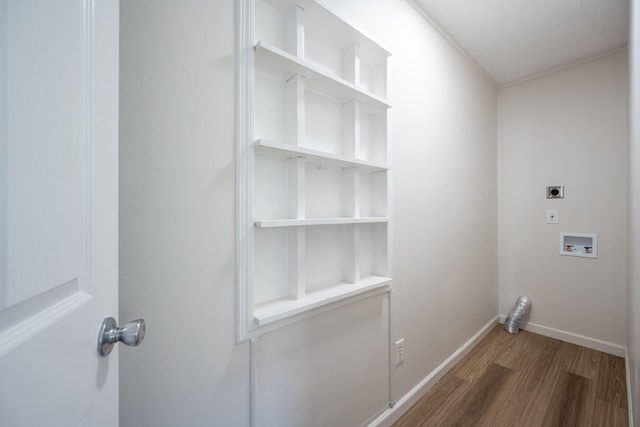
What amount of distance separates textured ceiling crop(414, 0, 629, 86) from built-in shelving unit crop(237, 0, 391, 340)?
2.85 feet

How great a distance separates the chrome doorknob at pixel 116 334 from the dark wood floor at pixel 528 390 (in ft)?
5.15

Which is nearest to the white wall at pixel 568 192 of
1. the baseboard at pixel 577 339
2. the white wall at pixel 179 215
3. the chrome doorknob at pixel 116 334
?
the baseboard at pixel 577 339

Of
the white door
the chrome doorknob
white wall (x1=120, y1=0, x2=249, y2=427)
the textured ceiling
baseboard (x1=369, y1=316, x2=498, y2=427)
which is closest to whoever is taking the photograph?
the white door

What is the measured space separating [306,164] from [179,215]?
554 mm

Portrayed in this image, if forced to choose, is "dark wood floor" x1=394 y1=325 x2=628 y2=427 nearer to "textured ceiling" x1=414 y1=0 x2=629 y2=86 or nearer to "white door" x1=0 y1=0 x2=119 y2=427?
"white door" x1=0 y1=0 x2=119 y2=427

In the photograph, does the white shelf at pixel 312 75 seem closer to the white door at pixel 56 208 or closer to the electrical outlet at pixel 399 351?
the white door at pixel 56 208

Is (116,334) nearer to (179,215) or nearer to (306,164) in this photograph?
(179,215)

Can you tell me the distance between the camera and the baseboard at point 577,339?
81.7 inches

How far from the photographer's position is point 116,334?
0.44 meters

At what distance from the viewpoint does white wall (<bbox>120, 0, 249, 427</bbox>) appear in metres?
0.67

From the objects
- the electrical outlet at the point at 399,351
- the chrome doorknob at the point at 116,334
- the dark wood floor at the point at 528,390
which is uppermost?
the chrome doorknob at the point at 116,334

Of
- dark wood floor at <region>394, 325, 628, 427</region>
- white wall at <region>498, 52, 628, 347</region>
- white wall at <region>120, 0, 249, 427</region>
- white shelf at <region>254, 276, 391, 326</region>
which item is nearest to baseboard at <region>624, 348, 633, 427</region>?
dark wood floor at <region>394, 325, 628, 427</region>

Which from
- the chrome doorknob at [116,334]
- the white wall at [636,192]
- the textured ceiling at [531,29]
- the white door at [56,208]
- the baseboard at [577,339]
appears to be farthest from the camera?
the baseboard at [577,339]

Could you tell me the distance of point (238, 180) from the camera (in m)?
0.84
